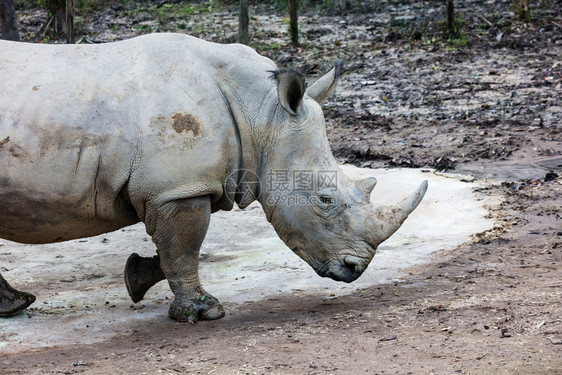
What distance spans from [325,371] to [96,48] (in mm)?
2727

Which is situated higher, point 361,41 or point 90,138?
point 90,138

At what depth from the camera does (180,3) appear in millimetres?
23359

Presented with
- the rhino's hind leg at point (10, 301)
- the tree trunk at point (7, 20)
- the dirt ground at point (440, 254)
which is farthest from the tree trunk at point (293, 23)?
the rhino's hind leg at point (10, 301)

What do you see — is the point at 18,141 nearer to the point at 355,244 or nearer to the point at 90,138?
the point at 90,138

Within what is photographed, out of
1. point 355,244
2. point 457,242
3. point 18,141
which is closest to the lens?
point 18,141

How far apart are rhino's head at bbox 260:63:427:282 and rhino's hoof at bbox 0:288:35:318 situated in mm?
1872

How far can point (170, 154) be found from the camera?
540 centimetres

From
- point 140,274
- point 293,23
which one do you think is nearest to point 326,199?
point 140,274

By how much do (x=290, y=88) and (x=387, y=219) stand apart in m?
1.10

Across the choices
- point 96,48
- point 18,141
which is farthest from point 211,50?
point 18,141

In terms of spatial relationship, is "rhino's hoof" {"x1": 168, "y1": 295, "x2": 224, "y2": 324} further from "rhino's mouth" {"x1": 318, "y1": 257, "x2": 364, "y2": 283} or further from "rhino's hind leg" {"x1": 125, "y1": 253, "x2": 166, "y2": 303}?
"rhino's mouth" {"x1": 318, "y1": 257, "x2": 364, "y2": 283}

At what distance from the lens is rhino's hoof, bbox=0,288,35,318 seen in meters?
5.93

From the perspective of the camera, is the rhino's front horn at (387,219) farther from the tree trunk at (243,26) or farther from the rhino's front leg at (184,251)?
the tree trunk at (243,26)

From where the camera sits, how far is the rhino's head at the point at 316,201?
575cm
